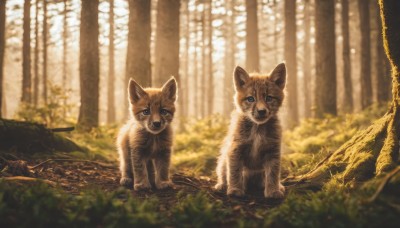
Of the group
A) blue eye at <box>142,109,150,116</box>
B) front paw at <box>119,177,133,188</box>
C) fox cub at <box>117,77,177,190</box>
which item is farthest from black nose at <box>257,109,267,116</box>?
front paw at <box>119,177,133,188</box>

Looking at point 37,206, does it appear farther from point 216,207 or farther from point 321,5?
point 321,5

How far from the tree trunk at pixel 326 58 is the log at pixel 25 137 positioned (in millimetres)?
11996

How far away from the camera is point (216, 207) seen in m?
4.09

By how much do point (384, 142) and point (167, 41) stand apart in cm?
1014

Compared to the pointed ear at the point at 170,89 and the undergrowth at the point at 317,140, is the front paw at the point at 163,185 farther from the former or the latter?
the undergrowth at the point at 317,140

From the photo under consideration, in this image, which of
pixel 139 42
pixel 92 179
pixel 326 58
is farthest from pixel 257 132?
pixel 326 58

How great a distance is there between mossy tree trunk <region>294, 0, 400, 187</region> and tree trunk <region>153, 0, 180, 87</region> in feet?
30.3

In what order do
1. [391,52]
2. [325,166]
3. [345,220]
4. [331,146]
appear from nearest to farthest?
[345,220]
[391,52]
[325,166]
[331,146]

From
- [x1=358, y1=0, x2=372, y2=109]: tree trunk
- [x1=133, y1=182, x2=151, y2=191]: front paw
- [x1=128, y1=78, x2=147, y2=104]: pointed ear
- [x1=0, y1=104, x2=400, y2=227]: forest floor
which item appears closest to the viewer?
[x1=0, y1=104, x2=400, y2=227]: forest floor

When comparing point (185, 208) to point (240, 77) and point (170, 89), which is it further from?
point (170, 89)

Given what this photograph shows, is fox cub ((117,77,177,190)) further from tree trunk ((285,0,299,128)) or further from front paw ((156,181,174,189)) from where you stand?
tree trunk ((285,0,299,128))

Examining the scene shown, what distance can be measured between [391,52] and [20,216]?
17.6 ft

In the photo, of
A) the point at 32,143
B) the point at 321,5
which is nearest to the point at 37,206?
the point at 32,143

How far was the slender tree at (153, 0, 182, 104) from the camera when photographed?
1331 cm
